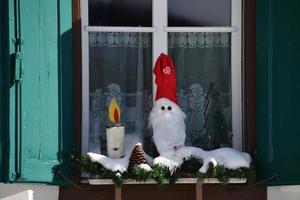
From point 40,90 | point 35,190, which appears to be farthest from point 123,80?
point 35,190

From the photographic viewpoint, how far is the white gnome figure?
3939mm

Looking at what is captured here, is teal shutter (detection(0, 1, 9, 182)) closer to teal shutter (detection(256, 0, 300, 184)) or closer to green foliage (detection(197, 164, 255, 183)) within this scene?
green foliage (detection(197, 164, 255, 183))

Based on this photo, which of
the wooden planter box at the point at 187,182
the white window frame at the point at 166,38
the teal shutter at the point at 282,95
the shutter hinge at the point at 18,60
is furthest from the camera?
the white window frame at the point at 166,38

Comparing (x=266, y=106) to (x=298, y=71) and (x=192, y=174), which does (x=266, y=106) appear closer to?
(x=298, y=71)

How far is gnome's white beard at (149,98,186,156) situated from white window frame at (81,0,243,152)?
26 cm

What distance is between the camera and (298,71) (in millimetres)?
4062

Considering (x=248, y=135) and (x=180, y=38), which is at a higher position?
(x=180, y=38)

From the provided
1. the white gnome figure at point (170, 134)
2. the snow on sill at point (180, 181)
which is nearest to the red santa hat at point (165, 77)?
the white gnome figure at point (170, 134)

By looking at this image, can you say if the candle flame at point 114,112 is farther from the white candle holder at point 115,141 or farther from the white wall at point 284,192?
the white wall at point 284,192

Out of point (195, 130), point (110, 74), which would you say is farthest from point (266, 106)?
point (110, 74)

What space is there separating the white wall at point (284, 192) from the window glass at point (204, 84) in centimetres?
40

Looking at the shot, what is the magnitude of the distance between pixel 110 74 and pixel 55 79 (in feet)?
1.39

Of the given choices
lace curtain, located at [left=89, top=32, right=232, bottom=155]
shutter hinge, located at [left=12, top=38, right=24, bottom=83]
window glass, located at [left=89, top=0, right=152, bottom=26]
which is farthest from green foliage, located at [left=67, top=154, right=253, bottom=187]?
window glass, located at [left=89, top=0, right=152, bottom=26]

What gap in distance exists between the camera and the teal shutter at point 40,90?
12.6 feet
